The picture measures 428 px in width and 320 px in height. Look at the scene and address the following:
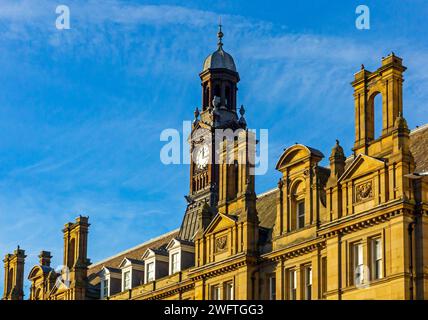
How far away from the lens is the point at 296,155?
79.6 metres

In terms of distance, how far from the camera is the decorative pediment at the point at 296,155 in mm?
A: 78188

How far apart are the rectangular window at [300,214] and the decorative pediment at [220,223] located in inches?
210

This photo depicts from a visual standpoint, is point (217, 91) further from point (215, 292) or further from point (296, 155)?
point (296, 155)

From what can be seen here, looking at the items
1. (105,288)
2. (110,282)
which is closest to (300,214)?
(110,282)

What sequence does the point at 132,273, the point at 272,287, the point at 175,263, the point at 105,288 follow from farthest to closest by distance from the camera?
the point at 105,288
the point at 132,273
the point at 175,263
the point at 272,287

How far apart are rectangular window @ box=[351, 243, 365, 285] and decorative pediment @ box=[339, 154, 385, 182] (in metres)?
4.09

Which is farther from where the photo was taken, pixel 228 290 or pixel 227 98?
pixel 227 98

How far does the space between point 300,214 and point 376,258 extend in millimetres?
9609

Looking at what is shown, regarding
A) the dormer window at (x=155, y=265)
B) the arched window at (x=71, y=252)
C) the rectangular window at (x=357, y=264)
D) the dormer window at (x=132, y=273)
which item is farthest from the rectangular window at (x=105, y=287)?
the rectangular window at (x=357, y=264)

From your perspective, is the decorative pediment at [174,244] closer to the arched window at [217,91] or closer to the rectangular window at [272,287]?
the rectangular window at [272,287]

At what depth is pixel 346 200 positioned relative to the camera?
73.4m

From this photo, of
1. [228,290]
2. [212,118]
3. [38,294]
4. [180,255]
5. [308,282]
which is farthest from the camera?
[212,118]
